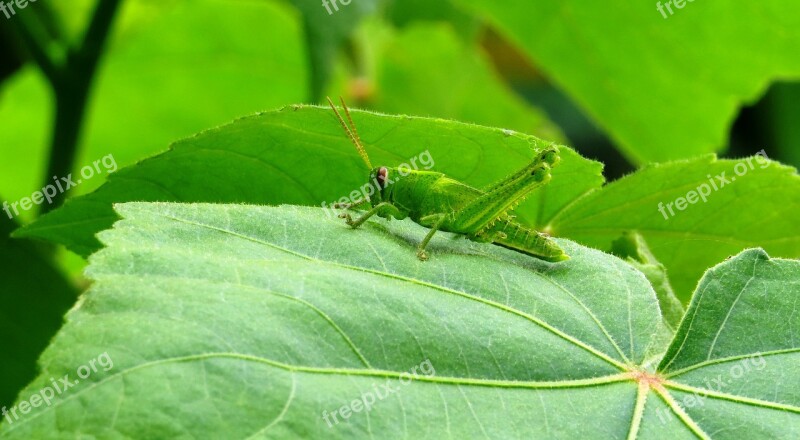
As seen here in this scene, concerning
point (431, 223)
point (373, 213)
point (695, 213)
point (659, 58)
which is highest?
point (373, 213)

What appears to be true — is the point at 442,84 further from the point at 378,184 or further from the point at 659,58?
the point at 378,184

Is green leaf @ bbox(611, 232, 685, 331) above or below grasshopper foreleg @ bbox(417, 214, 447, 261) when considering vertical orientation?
below

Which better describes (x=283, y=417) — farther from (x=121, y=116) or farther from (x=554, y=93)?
(x=554, y=93)

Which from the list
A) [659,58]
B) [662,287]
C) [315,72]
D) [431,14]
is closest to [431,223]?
[662,287]

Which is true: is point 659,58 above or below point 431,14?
below

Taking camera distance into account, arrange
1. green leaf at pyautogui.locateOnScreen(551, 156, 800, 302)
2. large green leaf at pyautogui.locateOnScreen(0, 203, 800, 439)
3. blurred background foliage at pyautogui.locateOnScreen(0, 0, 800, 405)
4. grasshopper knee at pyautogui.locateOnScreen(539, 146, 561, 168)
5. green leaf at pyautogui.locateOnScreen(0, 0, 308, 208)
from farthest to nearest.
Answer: green leaf at pyautogui.locateOnScreen(0, 0, 308, 208) < blurred background foliage at pyautogui.locateOnScreen(0, 0, 800, 405) < green leaf at pyautogui.locateOnScreen(551, 156, 800, 302) < grasshopper knee at pyautogui.locateOnScreen(539, 146, 561, 168) < large green leaf at pyautogui.locateOnScreen(0, 203, 800, 439)

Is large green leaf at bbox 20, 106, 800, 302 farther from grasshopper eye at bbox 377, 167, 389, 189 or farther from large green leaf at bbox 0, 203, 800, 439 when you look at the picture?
large green leaf at bbox 0, 203, 800, 439

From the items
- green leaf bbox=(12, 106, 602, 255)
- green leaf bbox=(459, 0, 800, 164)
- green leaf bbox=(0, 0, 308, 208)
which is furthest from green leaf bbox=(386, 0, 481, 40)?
green leaf bbox=(12, 106, 602, 255)
